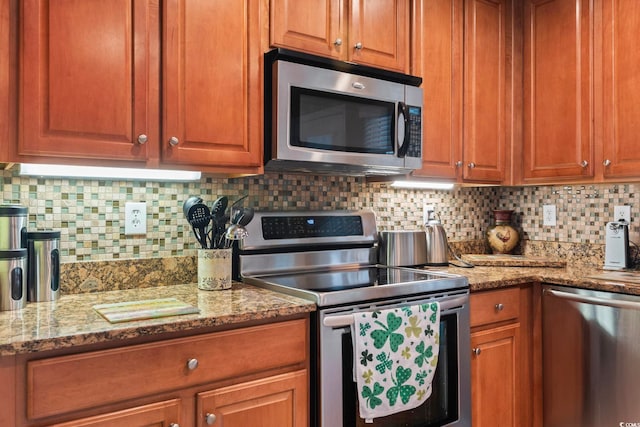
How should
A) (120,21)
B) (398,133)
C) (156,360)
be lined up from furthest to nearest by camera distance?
1. (398,133)
2. (120,21)
3. (156,360)

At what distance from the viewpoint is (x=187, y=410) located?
4.26ft

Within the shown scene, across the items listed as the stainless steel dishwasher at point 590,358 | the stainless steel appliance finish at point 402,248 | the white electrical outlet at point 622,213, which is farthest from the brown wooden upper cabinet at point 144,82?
the white electrical outlet at point 622,213

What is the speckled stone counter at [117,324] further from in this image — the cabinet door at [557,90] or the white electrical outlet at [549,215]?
the white electrical outlet at [549,215]

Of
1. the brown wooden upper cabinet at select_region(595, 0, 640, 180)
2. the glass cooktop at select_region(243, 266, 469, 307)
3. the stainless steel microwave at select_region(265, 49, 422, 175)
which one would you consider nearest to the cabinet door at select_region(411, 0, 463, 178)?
the stainless steel microwave at select_region(265, 49, 422, 175)

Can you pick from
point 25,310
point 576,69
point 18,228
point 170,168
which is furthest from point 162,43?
point 576,69

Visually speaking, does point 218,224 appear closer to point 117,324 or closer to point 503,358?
point 117,324

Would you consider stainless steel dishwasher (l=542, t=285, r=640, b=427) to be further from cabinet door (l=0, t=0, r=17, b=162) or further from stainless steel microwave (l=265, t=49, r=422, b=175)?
cabinet door (l=0, t=0, r=17, b=162)

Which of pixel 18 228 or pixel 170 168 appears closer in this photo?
pixel 18 228

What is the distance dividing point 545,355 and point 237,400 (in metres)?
1.48

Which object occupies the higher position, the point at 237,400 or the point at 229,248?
the point at 229,248

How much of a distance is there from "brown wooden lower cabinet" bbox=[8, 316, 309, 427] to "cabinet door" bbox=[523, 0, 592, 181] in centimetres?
166

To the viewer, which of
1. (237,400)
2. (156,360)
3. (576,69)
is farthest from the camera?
(576,69)

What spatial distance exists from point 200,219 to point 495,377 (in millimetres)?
1400

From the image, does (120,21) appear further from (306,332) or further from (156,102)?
(306,332)
